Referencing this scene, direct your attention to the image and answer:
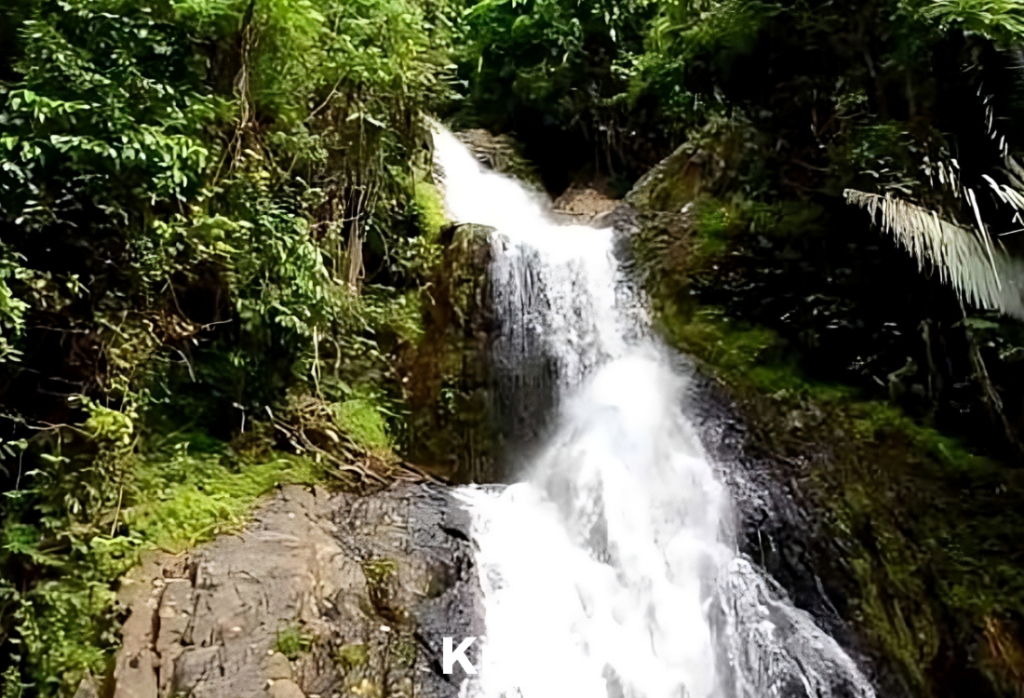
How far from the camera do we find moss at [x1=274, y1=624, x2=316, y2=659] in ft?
13.6

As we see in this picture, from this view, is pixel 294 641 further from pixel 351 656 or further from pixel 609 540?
pixel 609 540

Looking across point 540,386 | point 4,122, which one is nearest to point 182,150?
point 4,122

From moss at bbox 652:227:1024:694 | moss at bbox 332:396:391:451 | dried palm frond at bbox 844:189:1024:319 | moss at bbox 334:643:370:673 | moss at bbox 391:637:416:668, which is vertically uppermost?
dried palm frond at bbox 844:189:1024:319

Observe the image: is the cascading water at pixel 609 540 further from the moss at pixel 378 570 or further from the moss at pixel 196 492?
the moss at pixel 196 492

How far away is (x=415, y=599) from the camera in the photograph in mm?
4777

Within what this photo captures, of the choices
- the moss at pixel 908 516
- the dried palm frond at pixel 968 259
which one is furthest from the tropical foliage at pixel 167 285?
the dried palm frond at pixel 968 259

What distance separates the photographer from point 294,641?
4203 millimetres

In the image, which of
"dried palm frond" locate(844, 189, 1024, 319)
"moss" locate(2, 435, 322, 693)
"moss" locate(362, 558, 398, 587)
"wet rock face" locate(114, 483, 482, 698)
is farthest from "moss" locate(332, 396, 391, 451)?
"dried palm frond" locate(844, 189, 1024, 319)

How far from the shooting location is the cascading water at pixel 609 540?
15.3 ft

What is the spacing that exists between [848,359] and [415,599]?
3.85 m

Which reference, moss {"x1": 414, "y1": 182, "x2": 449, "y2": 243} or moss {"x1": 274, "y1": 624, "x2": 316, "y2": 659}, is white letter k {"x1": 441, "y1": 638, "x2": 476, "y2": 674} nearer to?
moss {"x1": 274, "y1": 624, "x2": 316, "y2": 659}

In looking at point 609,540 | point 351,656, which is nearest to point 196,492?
point 351,656

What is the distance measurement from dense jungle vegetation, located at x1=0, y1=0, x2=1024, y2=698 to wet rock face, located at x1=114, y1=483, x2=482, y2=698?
0.23m

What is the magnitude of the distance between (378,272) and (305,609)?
3.48m
